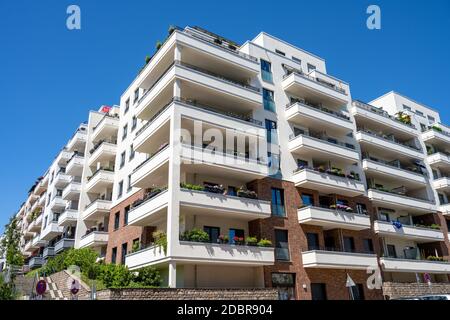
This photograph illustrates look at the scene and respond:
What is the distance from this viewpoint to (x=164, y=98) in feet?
97.0

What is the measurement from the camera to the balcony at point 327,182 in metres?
30.5

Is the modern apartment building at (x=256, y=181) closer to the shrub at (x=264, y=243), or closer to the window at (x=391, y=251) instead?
the window at (x=391, y=251)

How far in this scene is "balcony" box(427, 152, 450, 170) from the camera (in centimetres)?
4353

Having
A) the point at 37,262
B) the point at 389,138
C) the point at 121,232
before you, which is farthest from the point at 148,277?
the point at 389,138

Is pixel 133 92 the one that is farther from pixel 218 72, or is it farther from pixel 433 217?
pixel 433 217

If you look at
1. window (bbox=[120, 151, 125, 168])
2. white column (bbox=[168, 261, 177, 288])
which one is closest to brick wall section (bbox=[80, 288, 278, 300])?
white column (bbox=[168, 261, 177, 288])

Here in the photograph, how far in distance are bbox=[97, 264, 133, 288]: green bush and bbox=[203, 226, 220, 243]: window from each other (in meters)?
5.88

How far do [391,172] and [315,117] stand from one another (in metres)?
11.9

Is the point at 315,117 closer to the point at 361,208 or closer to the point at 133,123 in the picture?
the point at 361,208

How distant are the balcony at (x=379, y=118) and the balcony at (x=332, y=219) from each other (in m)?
12.0

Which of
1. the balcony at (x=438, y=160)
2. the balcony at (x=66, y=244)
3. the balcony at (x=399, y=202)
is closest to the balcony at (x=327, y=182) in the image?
the balcony at (x=399, y=202)

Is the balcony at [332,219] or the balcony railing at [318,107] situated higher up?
the balcony railing at [318,107]

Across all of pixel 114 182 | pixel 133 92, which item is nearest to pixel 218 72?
pixel 133 92
